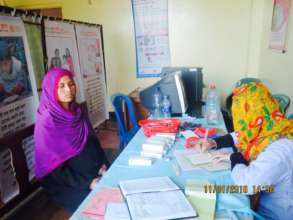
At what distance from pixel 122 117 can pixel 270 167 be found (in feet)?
5.86

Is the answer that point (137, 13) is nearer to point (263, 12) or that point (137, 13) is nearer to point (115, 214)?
point (263, 12)

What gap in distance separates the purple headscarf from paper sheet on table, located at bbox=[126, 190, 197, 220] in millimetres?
792

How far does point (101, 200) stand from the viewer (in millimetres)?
963

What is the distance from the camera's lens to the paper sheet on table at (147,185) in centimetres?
99

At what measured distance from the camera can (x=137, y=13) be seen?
375cm

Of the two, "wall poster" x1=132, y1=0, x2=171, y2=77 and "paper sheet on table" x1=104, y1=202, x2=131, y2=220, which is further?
"wall poster" x1=132, y1=0, x2=171, y2=77

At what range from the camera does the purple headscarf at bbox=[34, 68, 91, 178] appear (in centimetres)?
154

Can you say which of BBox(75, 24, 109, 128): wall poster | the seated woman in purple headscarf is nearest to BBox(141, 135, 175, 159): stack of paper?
the seated woman in purple headscarf

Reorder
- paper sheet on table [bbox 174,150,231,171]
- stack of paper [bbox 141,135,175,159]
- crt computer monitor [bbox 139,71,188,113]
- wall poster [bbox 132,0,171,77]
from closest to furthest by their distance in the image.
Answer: paper sheet on table [bbox 174,150,231,171], stack of paper [bbox 141,135,175,159], crt computer monitor [bbox 139,71,188,113], wall poster [bbox 132,0,171,77]

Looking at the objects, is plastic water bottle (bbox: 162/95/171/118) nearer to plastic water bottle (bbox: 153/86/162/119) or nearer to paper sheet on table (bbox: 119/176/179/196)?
plastic water bottle (bbox: 153/86/162/119)

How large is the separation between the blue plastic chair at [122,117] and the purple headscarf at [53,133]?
0.74 metres

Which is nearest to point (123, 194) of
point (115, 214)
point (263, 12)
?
point (115, 214)

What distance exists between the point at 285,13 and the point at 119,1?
7.87ft

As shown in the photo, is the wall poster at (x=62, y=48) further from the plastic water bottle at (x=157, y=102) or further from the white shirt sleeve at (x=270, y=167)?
the white shirt sleeve at (x=270, y=167)
